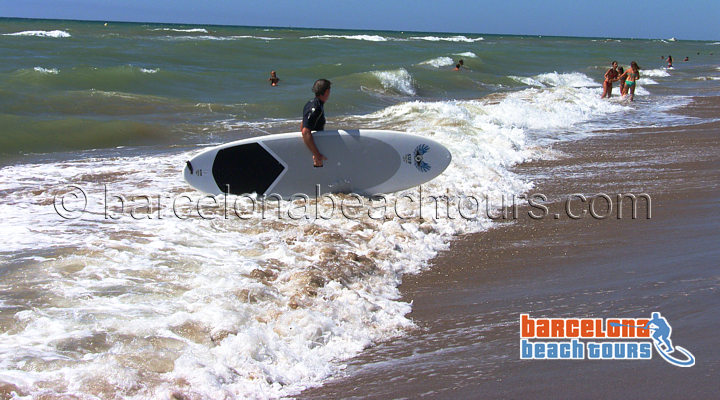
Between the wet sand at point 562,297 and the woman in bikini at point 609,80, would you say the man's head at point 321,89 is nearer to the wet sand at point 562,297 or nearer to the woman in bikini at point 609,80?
the wet sand at point 562,297

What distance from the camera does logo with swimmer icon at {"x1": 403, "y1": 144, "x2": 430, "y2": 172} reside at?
23.0 feet

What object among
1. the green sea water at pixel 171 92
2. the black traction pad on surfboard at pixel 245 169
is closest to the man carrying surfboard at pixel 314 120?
the black traction pad on surfboard at pixel 245 169

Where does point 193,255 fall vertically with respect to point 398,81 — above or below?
below

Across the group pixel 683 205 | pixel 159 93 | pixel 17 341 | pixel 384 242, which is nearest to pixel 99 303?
pixel 17 341

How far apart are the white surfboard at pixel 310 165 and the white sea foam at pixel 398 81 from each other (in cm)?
1393

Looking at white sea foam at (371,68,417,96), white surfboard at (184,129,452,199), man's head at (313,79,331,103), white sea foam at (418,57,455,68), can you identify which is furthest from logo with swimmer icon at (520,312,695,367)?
white sea foam at (418,57,455,68)

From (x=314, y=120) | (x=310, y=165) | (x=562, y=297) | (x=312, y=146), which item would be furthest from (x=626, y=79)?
(x=562, y=297)

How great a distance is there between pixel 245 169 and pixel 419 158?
1889 millimetres

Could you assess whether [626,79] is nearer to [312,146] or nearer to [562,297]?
[312,146]

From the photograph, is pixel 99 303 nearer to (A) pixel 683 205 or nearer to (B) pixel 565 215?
(B) pixel 565 215

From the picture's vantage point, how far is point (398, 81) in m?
21.1

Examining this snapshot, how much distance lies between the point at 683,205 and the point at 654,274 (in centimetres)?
234

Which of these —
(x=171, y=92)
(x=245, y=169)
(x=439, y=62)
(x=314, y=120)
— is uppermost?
(x=439, y=62)

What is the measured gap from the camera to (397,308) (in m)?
3.97
